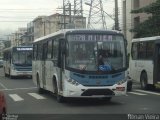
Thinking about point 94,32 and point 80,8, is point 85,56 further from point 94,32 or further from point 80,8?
point 80,8

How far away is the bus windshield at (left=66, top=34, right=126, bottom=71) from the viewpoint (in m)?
18.2

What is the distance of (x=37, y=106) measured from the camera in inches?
717

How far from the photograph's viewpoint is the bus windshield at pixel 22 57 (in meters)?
43.1

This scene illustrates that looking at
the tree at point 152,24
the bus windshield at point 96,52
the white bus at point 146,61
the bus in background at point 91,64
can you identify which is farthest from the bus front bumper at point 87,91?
the tree at point 152,24

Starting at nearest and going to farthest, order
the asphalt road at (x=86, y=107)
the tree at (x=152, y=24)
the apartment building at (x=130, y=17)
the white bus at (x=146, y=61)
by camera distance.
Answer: the asphalt road at (x=86, y=107) → the white bus at (x=146, y=61) → the tree at (x=152, y=24) → the apartment building at (x=130, y=17)

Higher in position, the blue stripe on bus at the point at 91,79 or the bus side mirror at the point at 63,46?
the bus side mirror at the point at 63,46

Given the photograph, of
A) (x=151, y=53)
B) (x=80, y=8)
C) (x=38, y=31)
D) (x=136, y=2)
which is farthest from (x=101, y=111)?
(x=38, y=31)

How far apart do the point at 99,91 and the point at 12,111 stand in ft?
11.2

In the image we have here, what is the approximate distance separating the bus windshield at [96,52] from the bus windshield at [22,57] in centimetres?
2487

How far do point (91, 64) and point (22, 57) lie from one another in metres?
25.8

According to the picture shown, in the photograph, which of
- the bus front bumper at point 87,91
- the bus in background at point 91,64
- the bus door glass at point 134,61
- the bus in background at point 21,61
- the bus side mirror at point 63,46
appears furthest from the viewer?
the bus in background at point 21,61

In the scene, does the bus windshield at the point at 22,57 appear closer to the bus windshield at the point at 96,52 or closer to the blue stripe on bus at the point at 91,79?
the bus windshield at the point at 96,52

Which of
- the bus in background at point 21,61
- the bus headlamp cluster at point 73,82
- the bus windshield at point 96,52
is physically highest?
the bus windshield at point 96,52

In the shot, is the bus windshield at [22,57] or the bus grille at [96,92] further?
the bus windshield at [22,57]
